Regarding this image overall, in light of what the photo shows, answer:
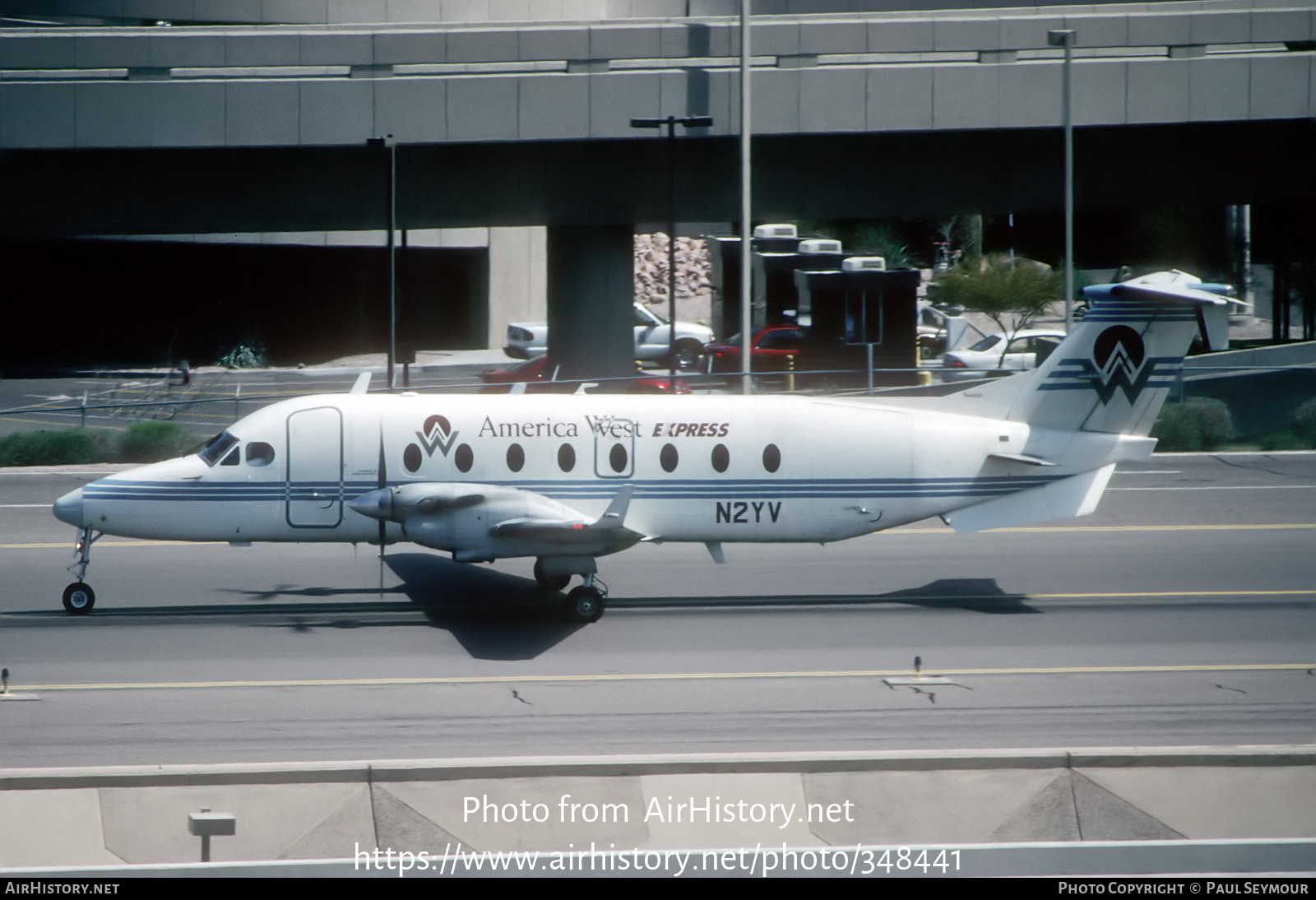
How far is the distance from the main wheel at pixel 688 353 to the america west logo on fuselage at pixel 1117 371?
107 ft

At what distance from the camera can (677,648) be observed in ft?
51.1

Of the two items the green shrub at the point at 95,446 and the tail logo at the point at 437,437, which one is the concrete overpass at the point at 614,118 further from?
the tail logo at the point at 437,437

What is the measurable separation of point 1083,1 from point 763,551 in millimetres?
35353

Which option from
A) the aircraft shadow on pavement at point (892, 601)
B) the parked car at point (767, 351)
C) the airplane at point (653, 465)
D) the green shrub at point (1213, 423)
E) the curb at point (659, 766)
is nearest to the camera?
the curb at point (659, 766)

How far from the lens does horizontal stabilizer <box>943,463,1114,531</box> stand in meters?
17.7

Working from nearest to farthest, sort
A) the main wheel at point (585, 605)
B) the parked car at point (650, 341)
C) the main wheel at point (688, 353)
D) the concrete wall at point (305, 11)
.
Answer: the main wheel at point (585, 605)
the main wheel at point (688, 353)
the parked car at point (650, 341)
the concrete wall at point (305, 11)

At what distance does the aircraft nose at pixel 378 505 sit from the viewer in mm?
16375

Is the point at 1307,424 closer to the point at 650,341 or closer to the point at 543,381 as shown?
the point at 543,381

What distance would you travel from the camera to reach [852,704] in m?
13.2

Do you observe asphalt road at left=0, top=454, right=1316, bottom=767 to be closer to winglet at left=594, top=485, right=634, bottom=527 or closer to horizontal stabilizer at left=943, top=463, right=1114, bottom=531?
horizontal stabilizer at left=943, top=463, right=1114, bottom=531

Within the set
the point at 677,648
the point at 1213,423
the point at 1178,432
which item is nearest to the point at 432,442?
the point at 677,648

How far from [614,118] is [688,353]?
52.4 ft

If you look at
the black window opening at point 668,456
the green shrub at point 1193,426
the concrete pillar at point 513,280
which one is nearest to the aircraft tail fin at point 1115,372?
the black window opening at point 668,456

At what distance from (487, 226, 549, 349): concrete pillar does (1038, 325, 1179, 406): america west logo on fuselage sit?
168 ft
